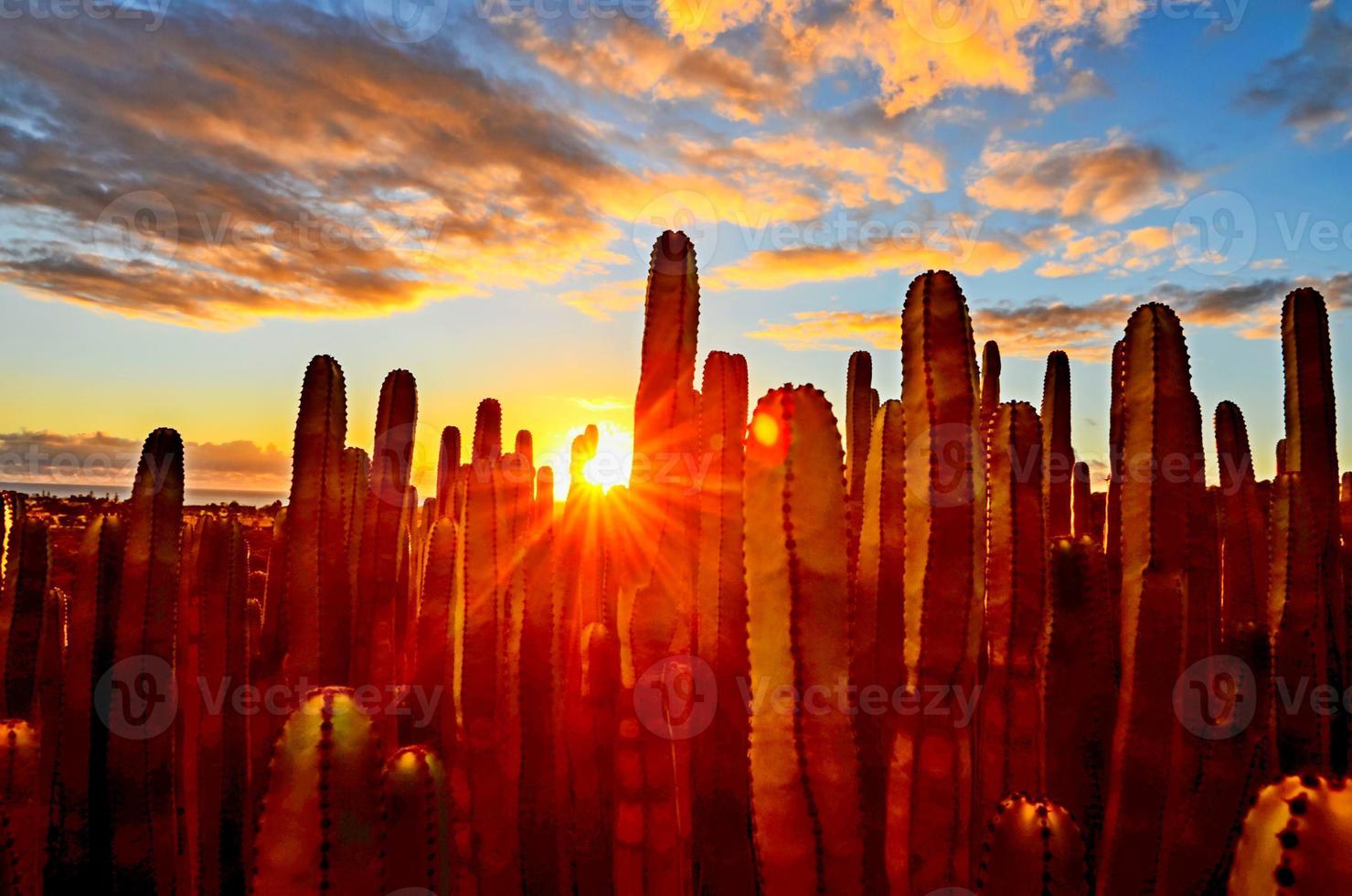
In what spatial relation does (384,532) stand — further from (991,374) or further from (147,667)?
(991,374)

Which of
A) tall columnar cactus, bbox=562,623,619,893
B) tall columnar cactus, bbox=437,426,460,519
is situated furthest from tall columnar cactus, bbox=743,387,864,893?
tall columnar cactus, bbox=437,426,460,519

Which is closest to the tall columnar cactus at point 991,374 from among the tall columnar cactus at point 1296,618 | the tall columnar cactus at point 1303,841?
the tall columnar cactus at point 1296,618

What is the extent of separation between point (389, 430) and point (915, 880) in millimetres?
3244

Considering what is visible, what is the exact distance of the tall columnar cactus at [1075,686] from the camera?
8.30ft

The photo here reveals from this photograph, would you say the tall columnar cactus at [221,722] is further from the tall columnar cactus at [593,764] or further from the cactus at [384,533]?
the tall columnar cactus at [593,764]

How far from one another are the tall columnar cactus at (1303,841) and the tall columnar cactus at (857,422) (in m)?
2.91

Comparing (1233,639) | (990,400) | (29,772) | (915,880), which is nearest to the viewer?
(915,880)

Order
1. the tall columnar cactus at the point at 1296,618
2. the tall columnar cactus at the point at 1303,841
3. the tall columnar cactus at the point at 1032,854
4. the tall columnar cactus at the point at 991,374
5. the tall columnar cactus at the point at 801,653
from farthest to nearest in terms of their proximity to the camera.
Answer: the tall columnar cactus at the point at 991,374 → the tall columnar cactus at the point at 1296,618 → the tall columnar cactus at the point at 801,653 → the tall columnar cactus at the point at 1032,854 → the tall columnar cactus at the point at 1303,841

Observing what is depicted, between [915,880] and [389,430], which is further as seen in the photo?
[389,430]

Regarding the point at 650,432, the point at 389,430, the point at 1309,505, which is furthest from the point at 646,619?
the point at 1309,505

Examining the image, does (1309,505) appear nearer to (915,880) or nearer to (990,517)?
(990,517)

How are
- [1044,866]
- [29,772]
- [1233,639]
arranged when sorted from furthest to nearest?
1. [1233,639]
2. [29,772]
3. [1044,866]

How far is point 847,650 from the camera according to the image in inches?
72.6

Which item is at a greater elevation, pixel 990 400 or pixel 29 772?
pixel 990 400
